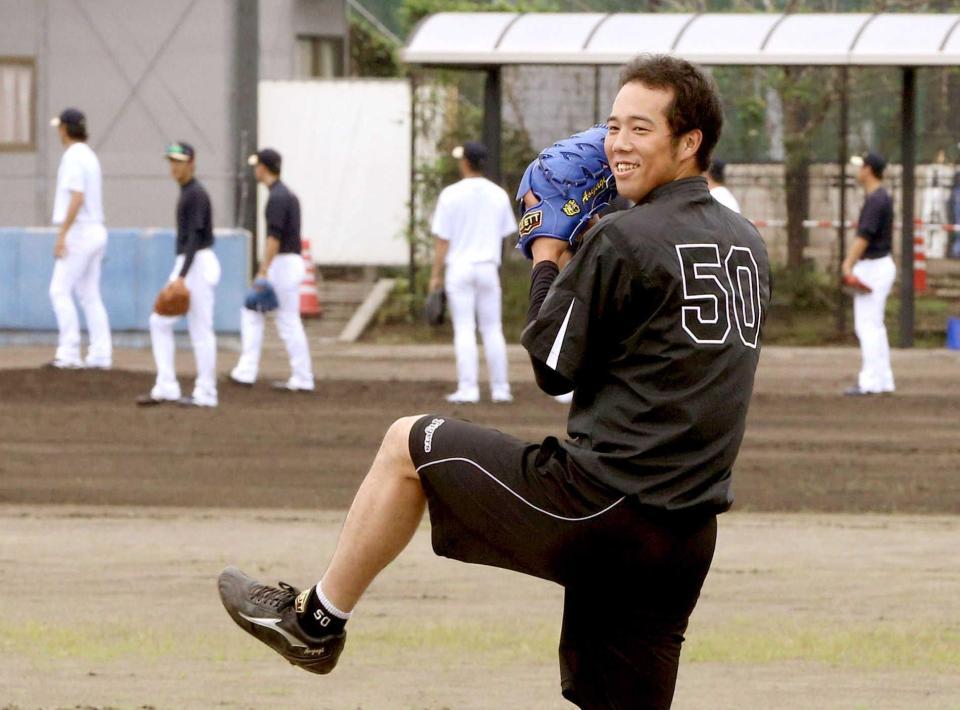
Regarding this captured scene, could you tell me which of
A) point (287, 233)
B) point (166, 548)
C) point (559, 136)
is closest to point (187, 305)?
point (287, 233)

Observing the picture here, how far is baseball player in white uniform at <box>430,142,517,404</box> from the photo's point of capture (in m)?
14.4

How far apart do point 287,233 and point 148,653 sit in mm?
8336

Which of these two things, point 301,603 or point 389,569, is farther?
point 389,569

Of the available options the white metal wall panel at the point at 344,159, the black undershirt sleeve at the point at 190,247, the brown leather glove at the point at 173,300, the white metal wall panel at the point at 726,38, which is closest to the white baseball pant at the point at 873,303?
the white metal wall panel at the point at 726,38

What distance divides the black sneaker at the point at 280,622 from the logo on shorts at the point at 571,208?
1087 millimetres

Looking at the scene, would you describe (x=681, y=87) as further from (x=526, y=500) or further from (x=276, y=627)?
(x=276, y=627)

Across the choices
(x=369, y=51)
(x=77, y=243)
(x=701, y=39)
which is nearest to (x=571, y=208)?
(x=77, y=243)

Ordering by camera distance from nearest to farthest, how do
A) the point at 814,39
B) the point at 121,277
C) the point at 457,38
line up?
1. the point at 121,277
2. the point at 814,39
3. the point at 457,38

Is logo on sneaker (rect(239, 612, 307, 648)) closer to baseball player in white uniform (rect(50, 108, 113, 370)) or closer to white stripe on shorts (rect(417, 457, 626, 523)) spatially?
white stripe on shorts (rect(417, 457, 626, 523))

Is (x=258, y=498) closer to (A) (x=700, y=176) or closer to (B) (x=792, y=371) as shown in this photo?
(A) (x=700, y=176)

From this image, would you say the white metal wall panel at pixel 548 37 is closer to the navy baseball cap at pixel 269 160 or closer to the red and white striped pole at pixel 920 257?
the red and white striped pole at pixel 920 257

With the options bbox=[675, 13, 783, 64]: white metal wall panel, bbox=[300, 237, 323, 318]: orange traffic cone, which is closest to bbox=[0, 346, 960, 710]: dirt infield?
bbox=[675, 13, 783, 64]: white metal wall panel

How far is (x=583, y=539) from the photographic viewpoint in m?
4.07

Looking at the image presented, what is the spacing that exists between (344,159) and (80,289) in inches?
395
